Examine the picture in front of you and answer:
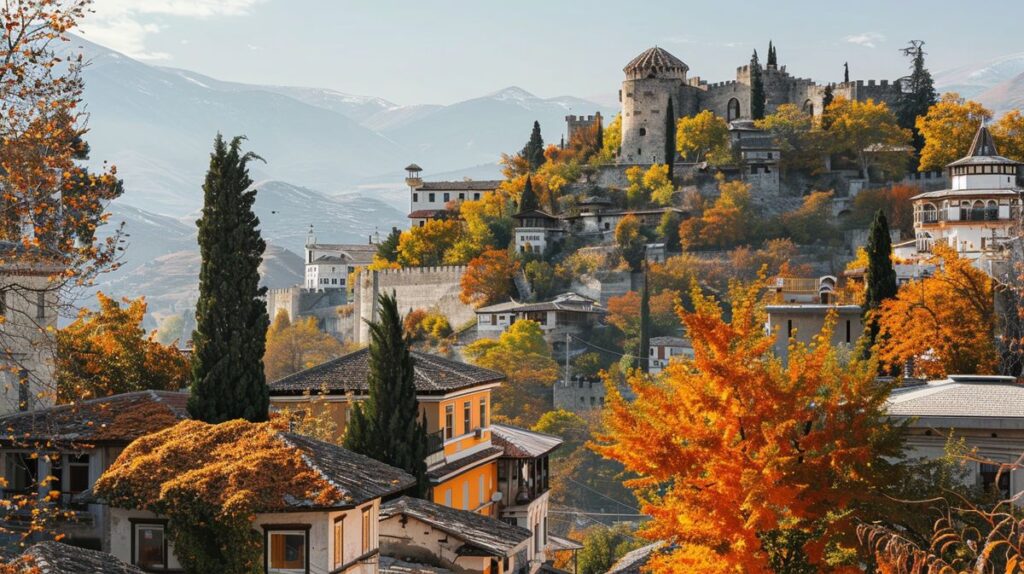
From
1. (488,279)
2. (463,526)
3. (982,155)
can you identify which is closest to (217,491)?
(463,526)

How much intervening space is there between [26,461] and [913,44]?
327 feet

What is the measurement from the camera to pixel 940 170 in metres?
110

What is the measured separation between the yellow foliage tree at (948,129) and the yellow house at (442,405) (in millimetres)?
74084

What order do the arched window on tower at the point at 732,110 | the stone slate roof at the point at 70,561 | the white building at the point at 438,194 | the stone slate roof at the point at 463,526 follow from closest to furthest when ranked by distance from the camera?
the stone slate roof at the point at 70,561, the stone slate roof at the point at 463,526, the arched window on tower at the point at 732,110, the white building at the point at 438,194

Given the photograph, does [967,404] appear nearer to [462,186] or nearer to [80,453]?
[80,453]

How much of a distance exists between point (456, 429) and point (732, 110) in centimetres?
8724

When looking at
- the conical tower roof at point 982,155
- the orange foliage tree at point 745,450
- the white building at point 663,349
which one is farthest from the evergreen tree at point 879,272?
the white building at point 663,349

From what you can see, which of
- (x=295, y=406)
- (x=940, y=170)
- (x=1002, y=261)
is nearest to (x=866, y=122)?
(x=940, y=170)

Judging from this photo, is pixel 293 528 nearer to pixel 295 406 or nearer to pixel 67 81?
pixel 67 81

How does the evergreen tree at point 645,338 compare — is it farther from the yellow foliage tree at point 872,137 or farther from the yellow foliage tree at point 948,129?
the yellow foliage tree at point 948,129

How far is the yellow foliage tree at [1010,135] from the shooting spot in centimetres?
10331

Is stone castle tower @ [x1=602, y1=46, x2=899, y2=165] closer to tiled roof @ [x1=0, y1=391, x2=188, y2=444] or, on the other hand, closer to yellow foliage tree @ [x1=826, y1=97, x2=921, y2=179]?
yellow foliage tree @ [x1=826, y1=97, x2=921, y2=179]

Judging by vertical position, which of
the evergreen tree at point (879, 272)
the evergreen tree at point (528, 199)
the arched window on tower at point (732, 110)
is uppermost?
the arched window on tower at point (732, 110)

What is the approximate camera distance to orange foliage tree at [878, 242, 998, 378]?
1620 inches
